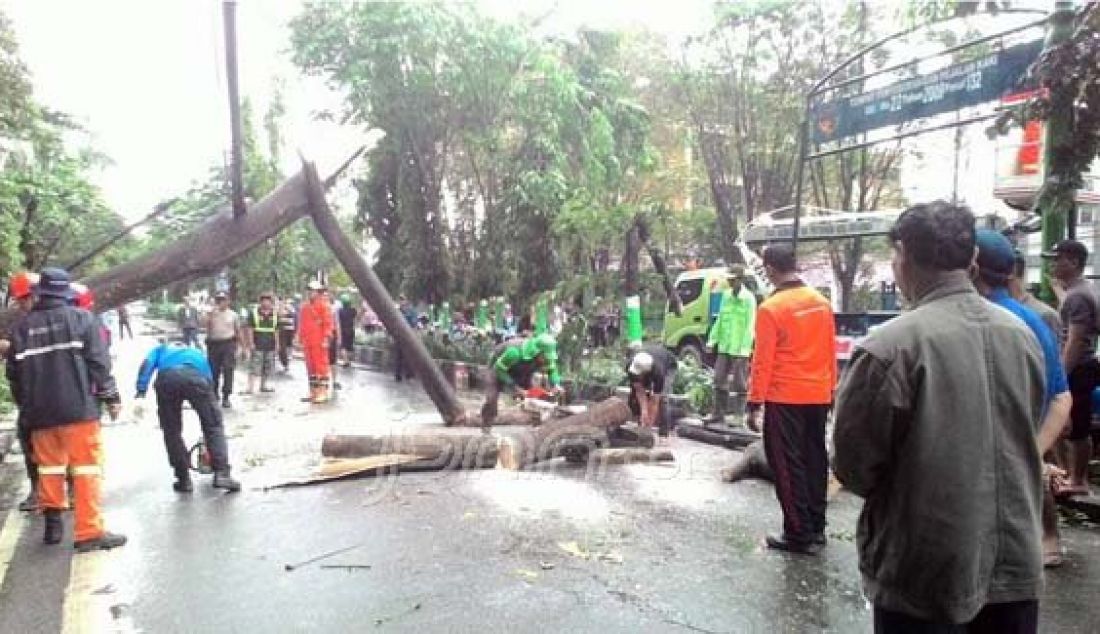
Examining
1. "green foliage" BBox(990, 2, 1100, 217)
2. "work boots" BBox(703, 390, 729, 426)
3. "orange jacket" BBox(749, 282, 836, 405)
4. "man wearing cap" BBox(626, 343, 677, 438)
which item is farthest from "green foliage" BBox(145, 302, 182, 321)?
"green foliage" BBox(990, 2, 1100, 217)

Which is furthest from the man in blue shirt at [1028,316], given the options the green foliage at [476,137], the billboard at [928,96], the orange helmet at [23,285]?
the green foliage at [476,137]

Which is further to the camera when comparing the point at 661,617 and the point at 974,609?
the point at 661,617

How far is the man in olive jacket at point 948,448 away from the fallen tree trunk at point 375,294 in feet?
24.2

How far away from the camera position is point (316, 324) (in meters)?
12.4

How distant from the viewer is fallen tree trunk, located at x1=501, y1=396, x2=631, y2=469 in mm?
7266

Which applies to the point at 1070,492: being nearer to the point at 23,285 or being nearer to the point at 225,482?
the point at 225,482

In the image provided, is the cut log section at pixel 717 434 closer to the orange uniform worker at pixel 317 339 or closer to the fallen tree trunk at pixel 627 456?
the fallen tree trunk at pixel 627 456

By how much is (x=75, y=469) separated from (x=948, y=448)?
5152 mm

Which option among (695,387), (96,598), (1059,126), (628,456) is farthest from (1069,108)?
(96,598)

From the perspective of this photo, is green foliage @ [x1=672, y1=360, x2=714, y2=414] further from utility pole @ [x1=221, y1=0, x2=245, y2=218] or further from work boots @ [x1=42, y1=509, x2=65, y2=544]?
work boots @ [x1=42, y1=509, x2=65, y2=544]

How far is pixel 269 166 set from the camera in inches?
1046

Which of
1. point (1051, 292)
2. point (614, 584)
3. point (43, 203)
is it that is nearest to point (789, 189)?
point (1051, 292)

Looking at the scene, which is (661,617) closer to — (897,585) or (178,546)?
(897,585)

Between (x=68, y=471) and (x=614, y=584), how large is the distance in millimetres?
3680
